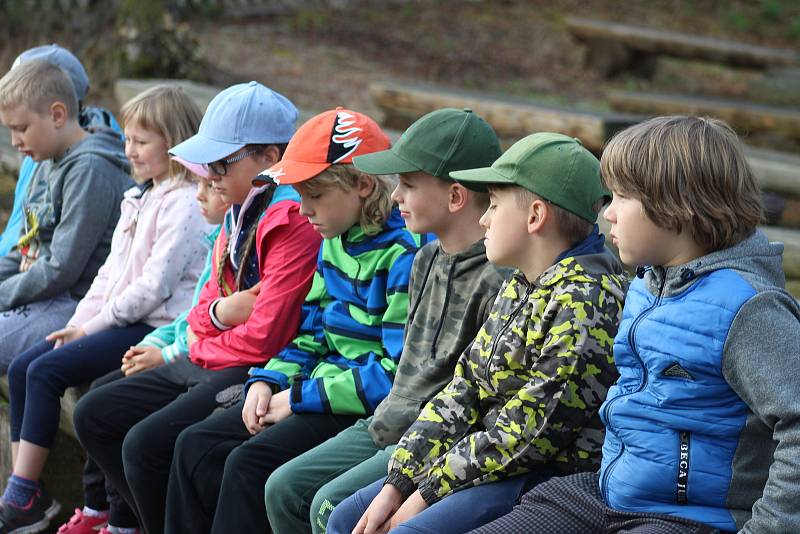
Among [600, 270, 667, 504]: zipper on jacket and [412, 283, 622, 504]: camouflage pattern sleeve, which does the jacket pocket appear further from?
[412, 283, 622, 504]: camouflage pattern sleeve

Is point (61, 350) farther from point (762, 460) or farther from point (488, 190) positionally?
point (762, 460)

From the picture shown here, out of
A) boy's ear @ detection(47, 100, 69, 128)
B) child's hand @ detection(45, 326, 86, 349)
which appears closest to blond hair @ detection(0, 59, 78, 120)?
boy's ear @ detection(47, 100, 69, 128)

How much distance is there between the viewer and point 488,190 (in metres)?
3.02

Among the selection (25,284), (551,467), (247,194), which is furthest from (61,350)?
(551,467)

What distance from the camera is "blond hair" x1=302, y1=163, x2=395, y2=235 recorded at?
3.42 metres

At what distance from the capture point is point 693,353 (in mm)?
2289

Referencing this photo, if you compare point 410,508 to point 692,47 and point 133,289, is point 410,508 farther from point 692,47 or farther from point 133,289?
point 692,47

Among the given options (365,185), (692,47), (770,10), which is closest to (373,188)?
(365,185)

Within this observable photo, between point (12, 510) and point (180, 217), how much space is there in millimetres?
1340

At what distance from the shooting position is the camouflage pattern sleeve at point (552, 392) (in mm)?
2596

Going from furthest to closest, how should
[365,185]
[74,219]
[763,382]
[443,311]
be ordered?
[74,219] < [365,185] < [443,311] < [763,382]

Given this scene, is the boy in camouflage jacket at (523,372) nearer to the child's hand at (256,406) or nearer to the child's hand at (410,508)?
the child's hand at (410,508)

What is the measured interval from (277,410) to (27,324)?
1693 mm

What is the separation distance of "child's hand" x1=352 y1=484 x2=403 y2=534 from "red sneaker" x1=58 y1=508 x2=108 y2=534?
1.70m
